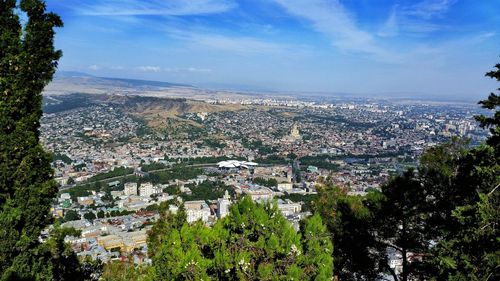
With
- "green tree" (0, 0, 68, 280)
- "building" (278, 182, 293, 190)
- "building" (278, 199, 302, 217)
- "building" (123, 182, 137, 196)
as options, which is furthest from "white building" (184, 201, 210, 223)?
"green tree" (0, 0, 68, 280)

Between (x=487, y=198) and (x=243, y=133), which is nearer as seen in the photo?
(x=487, y=198)

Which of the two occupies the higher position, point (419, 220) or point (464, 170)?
point (464, 170)

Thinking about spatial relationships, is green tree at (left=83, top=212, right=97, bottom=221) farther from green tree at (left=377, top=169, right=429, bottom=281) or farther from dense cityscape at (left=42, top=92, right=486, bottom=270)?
green tree at (left=377, top=169, right=429, bottom=281)

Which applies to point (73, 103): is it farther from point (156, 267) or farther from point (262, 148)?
point (156, 267)

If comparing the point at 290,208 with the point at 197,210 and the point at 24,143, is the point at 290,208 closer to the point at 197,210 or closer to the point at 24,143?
the point at 197,210

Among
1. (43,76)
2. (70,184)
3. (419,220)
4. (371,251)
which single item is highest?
(43,76)

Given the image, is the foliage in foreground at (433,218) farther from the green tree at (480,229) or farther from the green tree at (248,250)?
the green tree at (248,250)

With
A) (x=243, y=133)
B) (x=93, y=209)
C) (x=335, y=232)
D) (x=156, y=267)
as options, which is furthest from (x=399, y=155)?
(x=156, y=267)

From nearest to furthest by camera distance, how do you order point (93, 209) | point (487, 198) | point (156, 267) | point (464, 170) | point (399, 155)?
1. point (156, 267)
2. point (487, 198)
3. point (464, 170)
4. point (93, 209)
5. point (399, 155)
